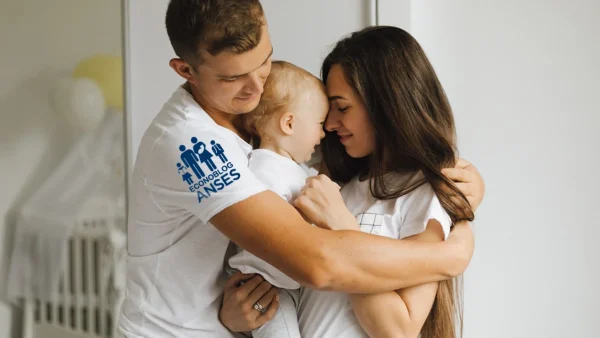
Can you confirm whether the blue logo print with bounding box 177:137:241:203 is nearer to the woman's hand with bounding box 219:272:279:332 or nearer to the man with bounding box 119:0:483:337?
the man with bounding box 119:0:483:337

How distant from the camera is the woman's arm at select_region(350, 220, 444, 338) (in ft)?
4.86

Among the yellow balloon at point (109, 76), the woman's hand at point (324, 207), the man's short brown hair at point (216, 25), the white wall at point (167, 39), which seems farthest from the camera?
the yellow balloon at point (109, 76)

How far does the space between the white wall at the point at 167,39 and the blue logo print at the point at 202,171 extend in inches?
38.1

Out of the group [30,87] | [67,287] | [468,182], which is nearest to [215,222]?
[468,182]

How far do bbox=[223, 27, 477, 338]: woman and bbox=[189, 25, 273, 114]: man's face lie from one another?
0.23 meters

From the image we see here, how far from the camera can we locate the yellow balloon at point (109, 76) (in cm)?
244

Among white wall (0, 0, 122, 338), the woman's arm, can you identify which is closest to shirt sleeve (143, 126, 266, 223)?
the woman's arm

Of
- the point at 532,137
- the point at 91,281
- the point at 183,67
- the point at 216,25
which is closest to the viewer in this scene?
the point at 216,25

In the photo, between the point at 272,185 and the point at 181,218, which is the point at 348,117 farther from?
the point at 181,218

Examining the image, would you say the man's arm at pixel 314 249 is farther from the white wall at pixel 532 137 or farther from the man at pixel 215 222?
the white wall at pixel 532 137

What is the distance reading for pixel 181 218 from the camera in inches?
59.7

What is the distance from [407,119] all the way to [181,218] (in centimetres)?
55

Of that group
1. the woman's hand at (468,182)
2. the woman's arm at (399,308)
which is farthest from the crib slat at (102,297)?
the woman's hand at (468,182)

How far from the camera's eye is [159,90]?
2402 millimetres
